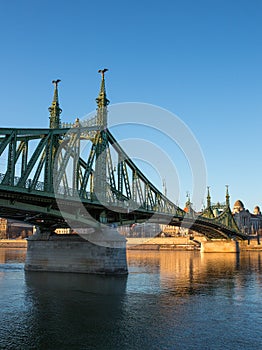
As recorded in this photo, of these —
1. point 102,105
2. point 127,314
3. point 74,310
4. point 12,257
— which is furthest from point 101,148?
point 12,257

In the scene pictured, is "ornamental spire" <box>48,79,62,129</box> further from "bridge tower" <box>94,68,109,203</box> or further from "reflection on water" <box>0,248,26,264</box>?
"reflection on water" <box>0,248,26,264</box>

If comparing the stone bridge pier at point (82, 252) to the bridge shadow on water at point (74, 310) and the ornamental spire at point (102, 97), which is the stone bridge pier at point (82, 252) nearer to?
the bridge shadow on water at point (74, 310)

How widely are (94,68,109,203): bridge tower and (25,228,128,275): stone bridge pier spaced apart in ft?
19.4

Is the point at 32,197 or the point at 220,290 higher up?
the point at 32,197

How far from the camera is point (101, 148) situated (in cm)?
5994

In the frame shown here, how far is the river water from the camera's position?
24.9 metres

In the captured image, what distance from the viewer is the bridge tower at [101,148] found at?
5772 cm

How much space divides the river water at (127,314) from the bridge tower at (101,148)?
1261cm

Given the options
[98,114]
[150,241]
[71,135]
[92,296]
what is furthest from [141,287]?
[150,241]

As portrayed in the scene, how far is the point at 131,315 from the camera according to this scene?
32344 mm

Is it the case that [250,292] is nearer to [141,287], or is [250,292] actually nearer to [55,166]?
[141,287]

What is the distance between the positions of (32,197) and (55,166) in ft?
27.5

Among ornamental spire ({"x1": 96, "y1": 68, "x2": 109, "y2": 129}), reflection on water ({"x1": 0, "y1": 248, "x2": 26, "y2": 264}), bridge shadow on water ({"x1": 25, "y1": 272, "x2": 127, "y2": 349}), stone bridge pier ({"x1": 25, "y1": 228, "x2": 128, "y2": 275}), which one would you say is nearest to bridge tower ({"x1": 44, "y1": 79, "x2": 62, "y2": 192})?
ornamental spire ({"x1": 96, "y1": 68, "x2": 109, "y2": 129})

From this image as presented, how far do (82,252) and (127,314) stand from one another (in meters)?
27.2
